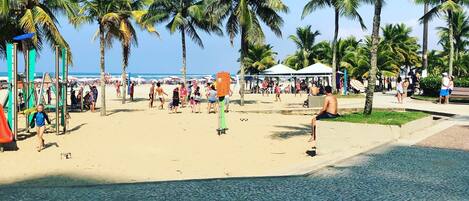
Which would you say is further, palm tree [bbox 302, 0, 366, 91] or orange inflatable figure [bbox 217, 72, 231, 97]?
palm tree [bbox 302, 0, 366, 91]

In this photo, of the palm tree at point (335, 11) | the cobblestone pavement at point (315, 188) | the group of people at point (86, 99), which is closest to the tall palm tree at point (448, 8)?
the palm tree at point (335, 11)

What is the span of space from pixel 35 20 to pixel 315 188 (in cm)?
1778

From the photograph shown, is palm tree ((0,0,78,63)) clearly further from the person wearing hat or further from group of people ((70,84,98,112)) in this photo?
the person wearing hat

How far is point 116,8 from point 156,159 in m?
14.9

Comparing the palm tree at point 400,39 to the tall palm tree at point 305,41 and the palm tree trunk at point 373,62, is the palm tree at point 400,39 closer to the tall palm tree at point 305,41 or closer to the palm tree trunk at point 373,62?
the tall palm tree at point 305,41

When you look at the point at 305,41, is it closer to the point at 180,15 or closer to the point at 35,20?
the point at 180,15

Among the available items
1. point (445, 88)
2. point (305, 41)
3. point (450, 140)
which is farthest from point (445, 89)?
point (305, 41)

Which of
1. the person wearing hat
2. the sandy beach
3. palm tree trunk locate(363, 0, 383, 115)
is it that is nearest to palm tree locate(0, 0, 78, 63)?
the sandy beach

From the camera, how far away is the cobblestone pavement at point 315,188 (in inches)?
236

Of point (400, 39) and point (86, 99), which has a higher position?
point (400, 39)

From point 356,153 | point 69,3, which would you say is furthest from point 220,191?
point 69,3

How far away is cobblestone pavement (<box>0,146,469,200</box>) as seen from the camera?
6004 millimetres

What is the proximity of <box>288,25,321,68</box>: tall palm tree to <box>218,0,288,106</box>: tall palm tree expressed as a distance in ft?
83.4

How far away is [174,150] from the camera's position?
1195cm
